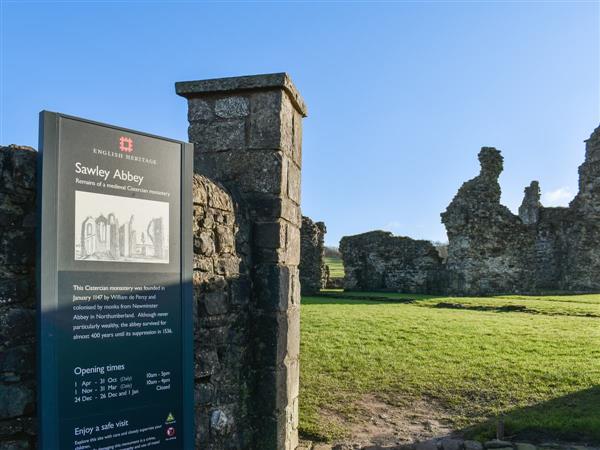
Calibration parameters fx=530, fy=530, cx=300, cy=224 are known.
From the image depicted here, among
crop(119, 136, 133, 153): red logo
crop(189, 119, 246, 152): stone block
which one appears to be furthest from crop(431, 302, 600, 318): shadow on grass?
crop(119, 136, 133, 153): red logo

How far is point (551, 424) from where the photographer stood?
203 inches

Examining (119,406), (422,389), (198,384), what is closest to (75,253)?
(119,406)

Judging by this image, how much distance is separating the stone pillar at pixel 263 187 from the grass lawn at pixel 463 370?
1002 mm

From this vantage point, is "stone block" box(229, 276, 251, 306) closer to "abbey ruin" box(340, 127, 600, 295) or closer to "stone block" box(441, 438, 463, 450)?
"stone block" box(441, 438, 463, 450)

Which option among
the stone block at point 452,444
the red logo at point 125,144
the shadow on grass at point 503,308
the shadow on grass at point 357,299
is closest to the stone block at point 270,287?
the red logo at point 125,144

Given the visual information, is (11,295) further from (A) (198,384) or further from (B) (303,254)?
(B) (303,254)

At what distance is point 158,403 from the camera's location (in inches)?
132

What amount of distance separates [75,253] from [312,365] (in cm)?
527

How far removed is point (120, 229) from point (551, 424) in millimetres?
4462

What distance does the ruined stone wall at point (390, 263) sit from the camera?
2119 cm

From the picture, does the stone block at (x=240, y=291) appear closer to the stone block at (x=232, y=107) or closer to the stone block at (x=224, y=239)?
the stone block at (x=224, y=239)

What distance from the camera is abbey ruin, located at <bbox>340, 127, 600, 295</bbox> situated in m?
19.8

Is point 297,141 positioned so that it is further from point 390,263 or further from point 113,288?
point 390,263

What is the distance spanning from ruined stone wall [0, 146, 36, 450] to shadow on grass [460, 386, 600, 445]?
397 centimetres
